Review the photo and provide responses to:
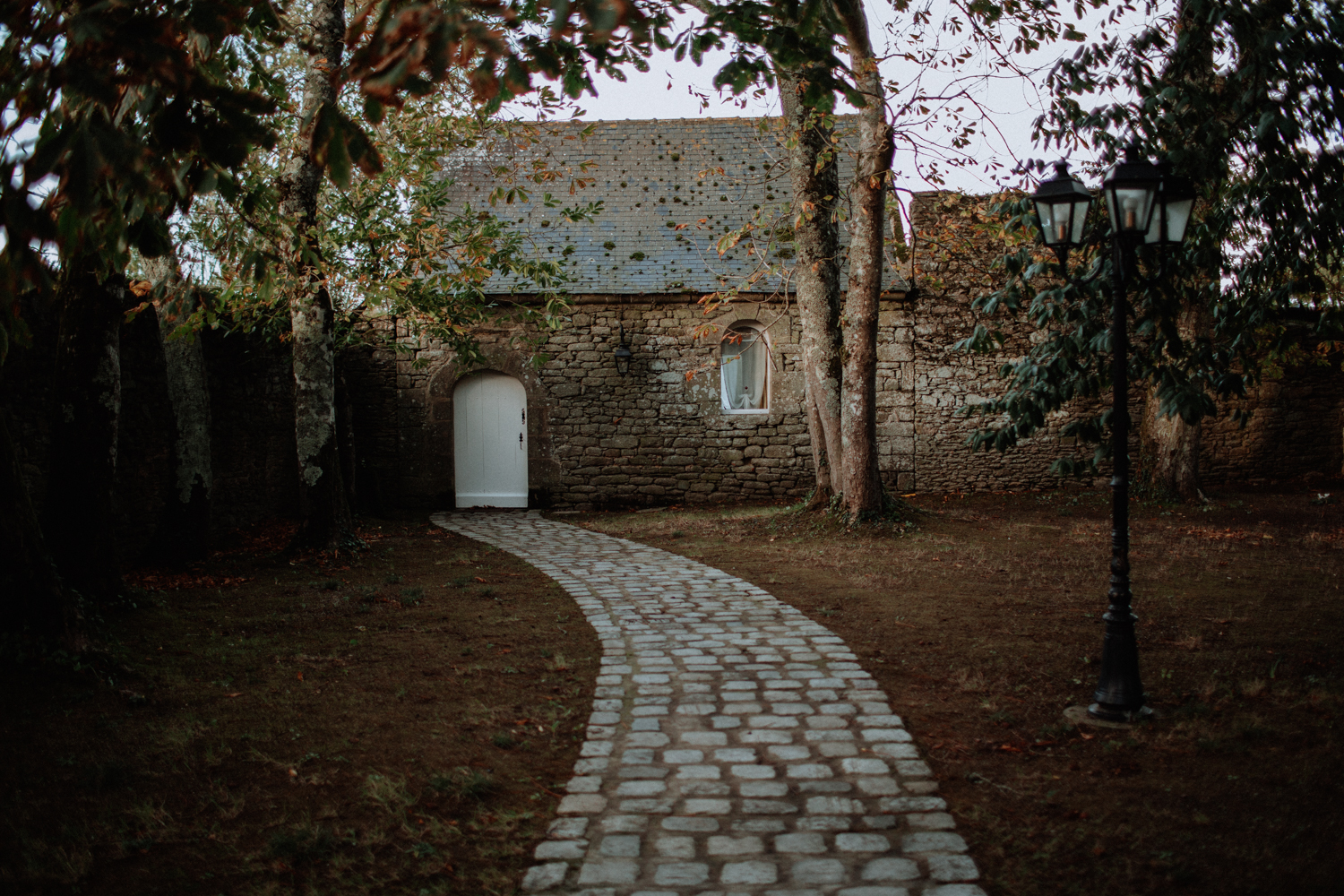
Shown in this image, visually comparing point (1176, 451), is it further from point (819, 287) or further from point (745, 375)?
point (745, 375)

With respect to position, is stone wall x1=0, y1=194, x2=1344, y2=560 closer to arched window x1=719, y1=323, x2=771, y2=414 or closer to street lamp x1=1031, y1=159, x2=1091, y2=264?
arched window x1=719, y1=323, x2=771, y2=414

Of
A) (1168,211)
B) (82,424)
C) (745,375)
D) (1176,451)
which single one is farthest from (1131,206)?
(745,375)

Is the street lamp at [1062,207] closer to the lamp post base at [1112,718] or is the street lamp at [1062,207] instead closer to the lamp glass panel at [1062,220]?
the lamp glass panel at [1062,220]

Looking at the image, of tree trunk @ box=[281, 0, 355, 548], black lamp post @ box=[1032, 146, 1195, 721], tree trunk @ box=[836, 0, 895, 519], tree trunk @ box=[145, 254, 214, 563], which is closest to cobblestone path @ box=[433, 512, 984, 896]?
black lamp post @ box=[1032, 146, 1195, 721]

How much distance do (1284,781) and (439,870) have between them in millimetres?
3104

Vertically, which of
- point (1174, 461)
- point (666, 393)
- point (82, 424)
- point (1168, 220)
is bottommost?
point (1174, 461)

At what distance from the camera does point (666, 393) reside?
44.5 ft

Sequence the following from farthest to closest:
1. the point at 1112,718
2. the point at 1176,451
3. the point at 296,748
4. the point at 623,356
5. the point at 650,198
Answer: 1. the point at 650,198
2. the point at 623,356
3. the point at 1176,451
4. the point at 1112,718
5. the point at 296,748

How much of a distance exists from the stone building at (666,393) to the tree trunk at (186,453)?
4.70 m

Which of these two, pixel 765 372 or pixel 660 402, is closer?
pixel 660 402

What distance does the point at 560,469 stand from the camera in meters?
13.6

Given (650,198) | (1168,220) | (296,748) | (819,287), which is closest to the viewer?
(296,748)

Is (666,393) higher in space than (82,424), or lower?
higher

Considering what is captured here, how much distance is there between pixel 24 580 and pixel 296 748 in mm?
1838
